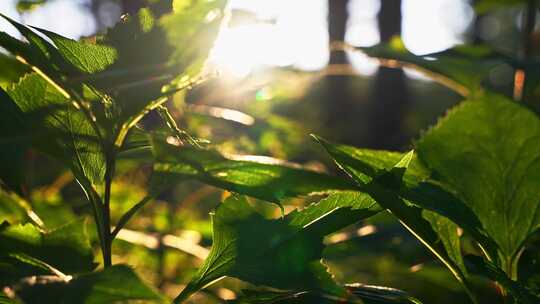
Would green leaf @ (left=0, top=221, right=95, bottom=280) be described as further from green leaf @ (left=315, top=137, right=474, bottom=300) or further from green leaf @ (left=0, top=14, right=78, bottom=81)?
green leaf @ (left=315, top=137, right=474, bottom=300)

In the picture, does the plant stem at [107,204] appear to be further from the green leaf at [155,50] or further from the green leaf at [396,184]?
the green leaf at [396,184]

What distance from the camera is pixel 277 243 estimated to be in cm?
72

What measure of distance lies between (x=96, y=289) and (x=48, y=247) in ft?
0.95

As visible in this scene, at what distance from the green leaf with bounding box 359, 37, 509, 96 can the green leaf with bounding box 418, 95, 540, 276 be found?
60 cm

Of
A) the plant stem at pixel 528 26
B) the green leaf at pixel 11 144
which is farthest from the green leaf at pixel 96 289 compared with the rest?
the plant stem at pixel 528 26

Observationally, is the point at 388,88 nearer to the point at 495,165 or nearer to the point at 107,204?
the point at 495,165

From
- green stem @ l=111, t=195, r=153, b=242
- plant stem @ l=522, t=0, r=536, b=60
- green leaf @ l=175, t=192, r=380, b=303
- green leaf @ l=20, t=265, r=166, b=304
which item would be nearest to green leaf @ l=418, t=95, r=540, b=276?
green leaf @ l=175, t=192, r=380, b=303

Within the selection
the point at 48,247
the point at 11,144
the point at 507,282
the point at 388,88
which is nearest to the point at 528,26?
the point at 507,282

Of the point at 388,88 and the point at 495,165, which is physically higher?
the point at 495,165

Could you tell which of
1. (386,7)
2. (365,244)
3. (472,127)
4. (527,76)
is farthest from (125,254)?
(386,7)

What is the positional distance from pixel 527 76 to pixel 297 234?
40.9 inches

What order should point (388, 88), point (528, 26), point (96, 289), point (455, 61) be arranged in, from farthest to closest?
1. point (388, 88)
2. point (528, 26)
3. point (455, 61)
4. point (96, 289)

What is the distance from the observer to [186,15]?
2.07 ft

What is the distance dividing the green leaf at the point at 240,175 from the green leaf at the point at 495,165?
0.26 meters
